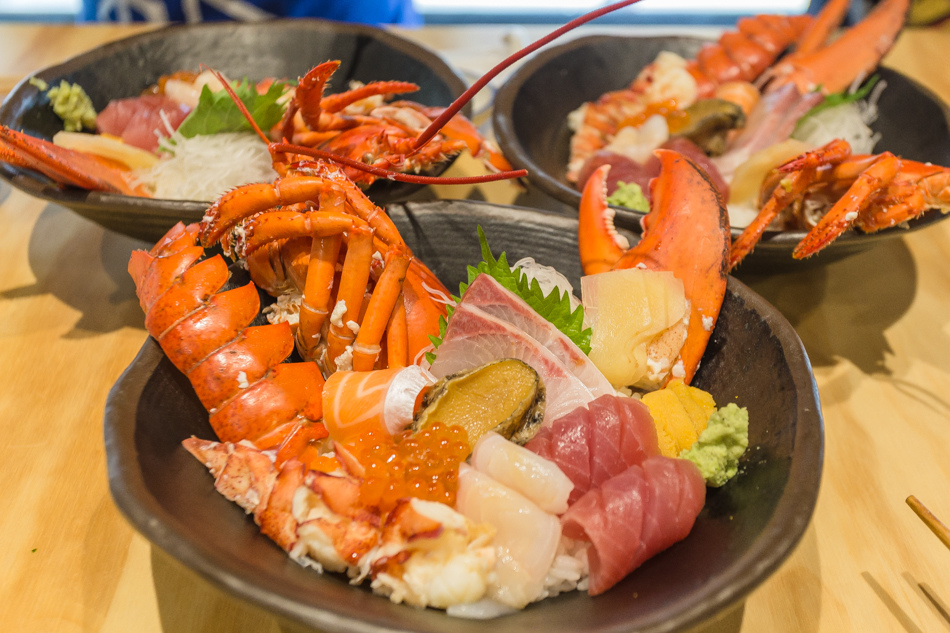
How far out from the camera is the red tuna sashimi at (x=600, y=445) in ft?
3.38

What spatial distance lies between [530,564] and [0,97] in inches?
107

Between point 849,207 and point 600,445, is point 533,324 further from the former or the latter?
point 849,207

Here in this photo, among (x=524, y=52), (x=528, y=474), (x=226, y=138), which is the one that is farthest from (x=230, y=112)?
(x=528, y=474)

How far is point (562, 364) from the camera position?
3.90 ft

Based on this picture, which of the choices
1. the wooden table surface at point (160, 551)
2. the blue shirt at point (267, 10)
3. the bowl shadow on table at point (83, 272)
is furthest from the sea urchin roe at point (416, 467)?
the blue shirt at point (267, 10)

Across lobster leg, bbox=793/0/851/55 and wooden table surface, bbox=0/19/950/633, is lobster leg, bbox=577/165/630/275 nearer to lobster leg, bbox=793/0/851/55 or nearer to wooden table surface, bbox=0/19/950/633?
wooden table surface, bbox=0/19/950/633

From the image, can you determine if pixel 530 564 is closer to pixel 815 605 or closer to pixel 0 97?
pixel 815 605

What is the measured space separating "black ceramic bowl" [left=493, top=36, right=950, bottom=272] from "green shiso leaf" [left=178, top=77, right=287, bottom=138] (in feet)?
2.16

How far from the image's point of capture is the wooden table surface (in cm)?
115

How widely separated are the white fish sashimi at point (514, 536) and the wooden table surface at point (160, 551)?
300mm

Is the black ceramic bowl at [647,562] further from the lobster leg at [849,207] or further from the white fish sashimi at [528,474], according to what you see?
the lobster leg at [849,207]

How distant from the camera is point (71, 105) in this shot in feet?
6.77

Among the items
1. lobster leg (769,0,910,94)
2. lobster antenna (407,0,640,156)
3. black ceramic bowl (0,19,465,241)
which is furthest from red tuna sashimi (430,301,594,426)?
lobster leg (769,0,910,94)

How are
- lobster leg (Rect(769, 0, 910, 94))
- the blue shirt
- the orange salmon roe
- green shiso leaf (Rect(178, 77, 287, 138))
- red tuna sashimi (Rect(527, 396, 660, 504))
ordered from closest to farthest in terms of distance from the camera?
red tuna sashimi (Rect(527, 396, 660, 504)), green shiso leaf (Rect(178, 77, 287, 138)), the orange salmon roe, lobster leg (Rect(769, 0, 910, 94)), the blue shirt
